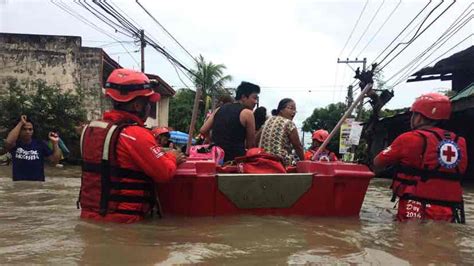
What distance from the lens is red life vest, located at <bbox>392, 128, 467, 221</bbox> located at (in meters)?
4.30

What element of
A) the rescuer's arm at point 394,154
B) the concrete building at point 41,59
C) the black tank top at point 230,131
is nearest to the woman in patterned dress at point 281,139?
the black tank top at point 230,131

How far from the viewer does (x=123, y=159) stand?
153 inches

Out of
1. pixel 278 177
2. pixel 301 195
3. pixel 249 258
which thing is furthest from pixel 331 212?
pixel 249 258

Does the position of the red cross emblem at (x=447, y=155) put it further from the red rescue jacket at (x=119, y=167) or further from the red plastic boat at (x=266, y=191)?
the red rescue jacket at (x=119, y=167)

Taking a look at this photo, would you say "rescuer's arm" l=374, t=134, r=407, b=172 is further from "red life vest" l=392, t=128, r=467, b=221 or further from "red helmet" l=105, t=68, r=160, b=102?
"red helmet" l=105, t=68, r=160, b=102

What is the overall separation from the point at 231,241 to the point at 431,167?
6.11 ft

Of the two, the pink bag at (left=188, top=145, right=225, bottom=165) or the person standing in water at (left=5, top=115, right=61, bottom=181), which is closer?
the pink bag at (left=188, top=145, right=225, bottom=165)

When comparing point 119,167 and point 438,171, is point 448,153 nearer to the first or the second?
point 438,171

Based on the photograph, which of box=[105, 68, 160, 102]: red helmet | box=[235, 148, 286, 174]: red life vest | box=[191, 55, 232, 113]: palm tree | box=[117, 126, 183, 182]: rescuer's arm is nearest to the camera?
box=[117, 126, 183, 182]: rescuer's arm

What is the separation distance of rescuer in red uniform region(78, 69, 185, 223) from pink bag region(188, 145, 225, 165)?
4.21 feet

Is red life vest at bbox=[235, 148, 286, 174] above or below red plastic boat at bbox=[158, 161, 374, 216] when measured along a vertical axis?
above

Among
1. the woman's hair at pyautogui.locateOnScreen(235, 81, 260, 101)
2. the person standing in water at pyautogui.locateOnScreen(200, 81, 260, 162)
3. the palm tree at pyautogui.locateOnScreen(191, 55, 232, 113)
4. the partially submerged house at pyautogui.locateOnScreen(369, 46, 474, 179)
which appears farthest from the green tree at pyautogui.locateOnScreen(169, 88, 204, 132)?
the person standing in water at pyautogui.locateOnScreen(200, 81, 260, 162)

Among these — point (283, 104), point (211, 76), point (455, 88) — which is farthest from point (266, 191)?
point (211, 76)

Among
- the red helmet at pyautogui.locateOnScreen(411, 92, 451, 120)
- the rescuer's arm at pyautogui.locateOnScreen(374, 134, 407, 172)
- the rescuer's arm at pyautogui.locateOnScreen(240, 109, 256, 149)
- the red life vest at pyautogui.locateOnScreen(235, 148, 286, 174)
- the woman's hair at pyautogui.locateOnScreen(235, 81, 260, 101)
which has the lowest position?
the red life vest at pyautogui.locateOnScreen(235, 148, 286, 174)
